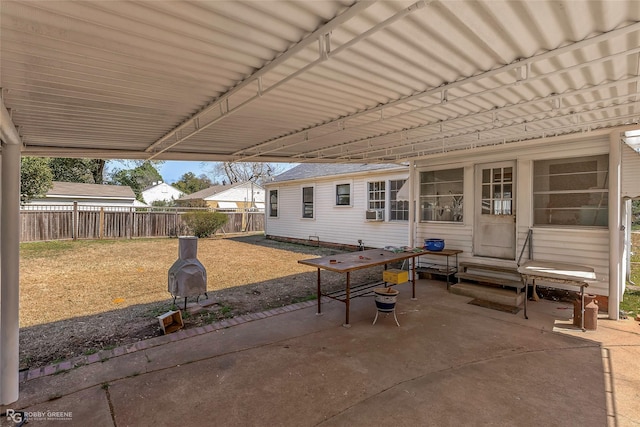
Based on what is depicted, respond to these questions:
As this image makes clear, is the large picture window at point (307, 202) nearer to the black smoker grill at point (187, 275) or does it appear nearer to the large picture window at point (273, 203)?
the large picture window at point (273, 203)

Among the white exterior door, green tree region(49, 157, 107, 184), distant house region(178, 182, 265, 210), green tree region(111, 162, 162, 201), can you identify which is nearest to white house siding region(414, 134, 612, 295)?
the white exterior door

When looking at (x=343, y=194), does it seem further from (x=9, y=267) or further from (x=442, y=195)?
(x=9, y=267)

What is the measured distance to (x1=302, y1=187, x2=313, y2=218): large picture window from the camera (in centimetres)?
1395

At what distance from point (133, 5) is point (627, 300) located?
846 centimetres

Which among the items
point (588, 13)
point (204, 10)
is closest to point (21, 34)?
point (204, 10)

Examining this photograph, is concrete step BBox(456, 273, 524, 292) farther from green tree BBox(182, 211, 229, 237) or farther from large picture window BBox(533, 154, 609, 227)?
green tree BBox(182, 211, 229, 237)

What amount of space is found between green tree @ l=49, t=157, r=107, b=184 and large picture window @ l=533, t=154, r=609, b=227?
1399 inches

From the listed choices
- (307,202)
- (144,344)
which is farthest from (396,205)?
(144,344)

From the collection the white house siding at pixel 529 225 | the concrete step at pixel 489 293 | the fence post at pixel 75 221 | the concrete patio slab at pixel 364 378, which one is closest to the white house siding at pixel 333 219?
the white house siding at pixel 529 225

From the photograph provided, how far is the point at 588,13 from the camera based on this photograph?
2002 mm

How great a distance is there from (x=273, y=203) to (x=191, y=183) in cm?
3759

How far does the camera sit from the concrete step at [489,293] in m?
5.45

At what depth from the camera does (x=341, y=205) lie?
40.3 feet

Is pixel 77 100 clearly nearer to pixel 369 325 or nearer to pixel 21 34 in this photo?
pixel 21 34
